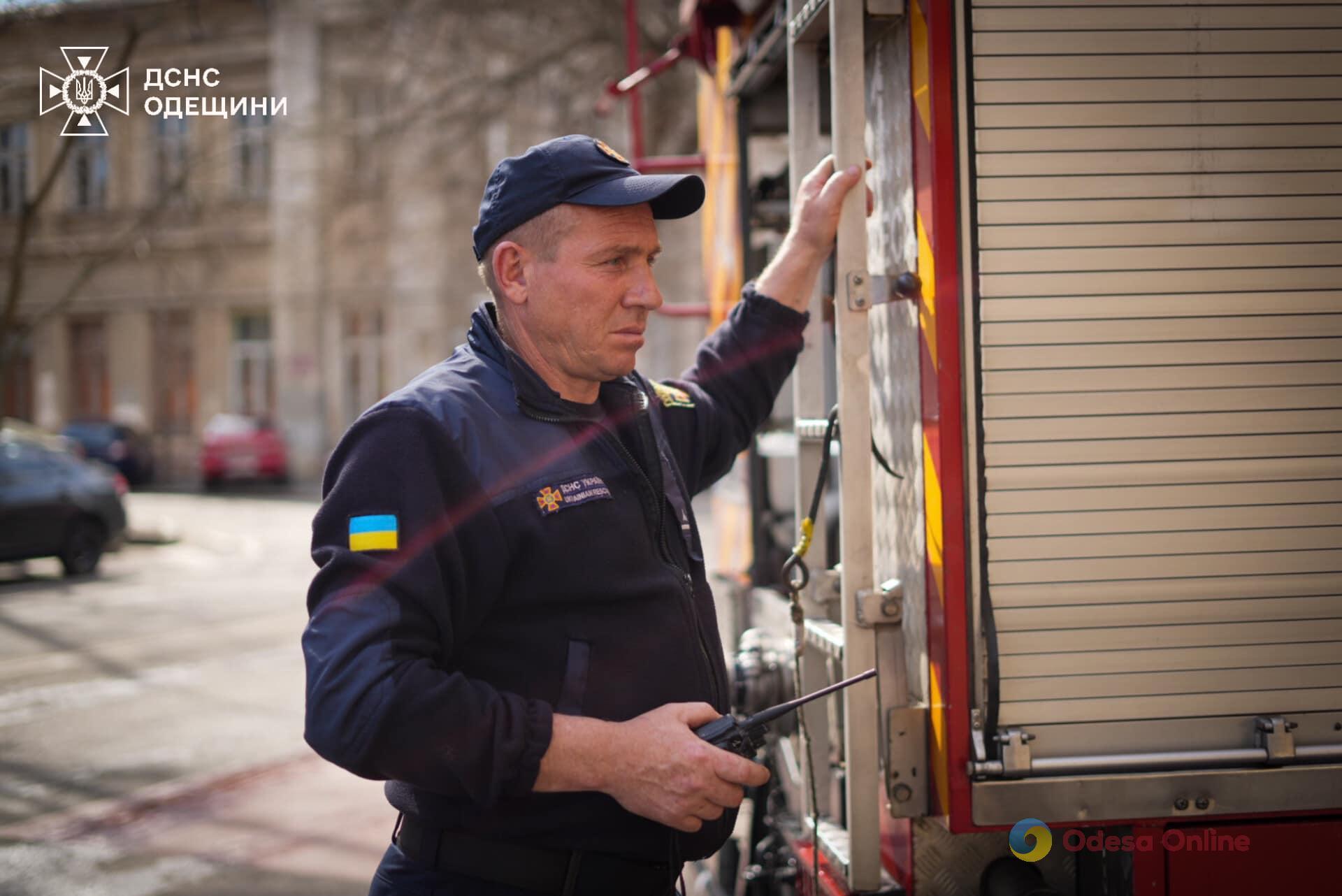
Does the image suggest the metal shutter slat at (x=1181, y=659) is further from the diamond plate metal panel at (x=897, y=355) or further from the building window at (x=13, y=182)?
the building window at (x=13, y=182)

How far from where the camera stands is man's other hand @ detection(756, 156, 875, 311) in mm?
2359

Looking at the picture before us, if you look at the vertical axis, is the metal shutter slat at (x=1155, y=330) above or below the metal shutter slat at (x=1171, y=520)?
above

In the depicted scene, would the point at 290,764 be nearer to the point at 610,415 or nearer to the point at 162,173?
the point at 610,415

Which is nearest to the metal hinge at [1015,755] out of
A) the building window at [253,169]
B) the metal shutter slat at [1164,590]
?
the metal shutter slat at [1164,590]

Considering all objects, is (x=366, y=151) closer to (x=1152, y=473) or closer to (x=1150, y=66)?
(x=1150, y=66)

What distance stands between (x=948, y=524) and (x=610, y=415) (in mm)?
683

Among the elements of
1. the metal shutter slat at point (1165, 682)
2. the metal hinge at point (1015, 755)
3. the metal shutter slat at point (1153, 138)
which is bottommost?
the metal hinge at point (1015, 755)

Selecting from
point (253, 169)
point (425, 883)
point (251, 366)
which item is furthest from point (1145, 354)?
point (251, 366)

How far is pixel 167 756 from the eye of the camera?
6410 millimetres

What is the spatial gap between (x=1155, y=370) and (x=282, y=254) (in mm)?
27914

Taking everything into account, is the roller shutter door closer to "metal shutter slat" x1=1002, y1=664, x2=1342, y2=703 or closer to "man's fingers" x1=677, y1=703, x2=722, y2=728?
"metal shutter slat" x1=1002, y1=664, x2=1342, y2=703

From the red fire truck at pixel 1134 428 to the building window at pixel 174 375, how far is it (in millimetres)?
30115

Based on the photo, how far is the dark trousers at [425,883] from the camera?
1.98m

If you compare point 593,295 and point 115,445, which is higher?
point 593,295
